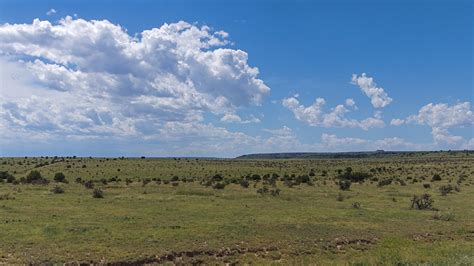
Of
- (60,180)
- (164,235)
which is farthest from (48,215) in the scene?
(60,180)

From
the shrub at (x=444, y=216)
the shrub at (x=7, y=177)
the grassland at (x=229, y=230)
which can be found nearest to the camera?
the grassland at (x=229, y=230)

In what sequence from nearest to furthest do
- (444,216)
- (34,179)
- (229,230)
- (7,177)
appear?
(229,230)
(444,216)
(34,179)
(7,177)

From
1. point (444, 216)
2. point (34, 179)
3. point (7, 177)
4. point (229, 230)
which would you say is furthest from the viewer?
point (7, 177)

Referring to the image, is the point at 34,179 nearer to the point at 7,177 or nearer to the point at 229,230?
the point at 7,177

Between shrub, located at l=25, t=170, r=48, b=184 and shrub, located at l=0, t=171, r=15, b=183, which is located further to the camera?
shrub, located at l=0, t=171, r=15, b=183

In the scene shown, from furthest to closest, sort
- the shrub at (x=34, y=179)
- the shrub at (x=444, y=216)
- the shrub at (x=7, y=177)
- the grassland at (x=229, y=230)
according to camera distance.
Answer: the shrub at (x=7, y=177)
the shrub at (x=34, y=179)
the shrub at (x=444, y=216)
the grassland at (x=229, y=230)

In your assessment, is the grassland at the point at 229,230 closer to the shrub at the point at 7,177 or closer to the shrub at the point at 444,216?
the shrub at the point at 444,216

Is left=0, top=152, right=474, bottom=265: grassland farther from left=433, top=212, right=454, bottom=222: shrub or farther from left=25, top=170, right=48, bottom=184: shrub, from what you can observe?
left=25, top=170, right=48, bottom=184: shrub

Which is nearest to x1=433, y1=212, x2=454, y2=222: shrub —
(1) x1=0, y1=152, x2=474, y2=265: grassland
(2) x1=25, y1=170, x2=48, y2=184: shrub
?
(1) x1=0, y1=152, x2=474, y2=265: grassland

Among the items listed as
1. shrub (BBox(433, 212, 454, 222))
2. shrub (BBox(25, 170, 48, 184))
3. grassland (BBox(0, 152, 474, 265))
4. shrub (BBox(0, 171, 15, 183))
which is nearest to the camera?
grassland (BBox(0, 152, 474, 265))

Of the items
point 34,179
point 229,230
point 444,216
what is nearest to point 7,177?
point 34,179

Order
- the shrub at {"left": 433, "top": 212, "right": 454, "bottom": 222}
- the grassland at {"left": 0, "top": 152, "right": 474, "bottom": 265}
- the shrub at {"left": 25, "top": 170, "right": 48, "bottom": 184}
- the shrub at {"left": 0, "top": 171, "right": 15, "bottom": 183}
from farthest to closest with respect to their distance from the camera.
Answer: the shrub at {"left": 0, "top": 171, "right": 15, "bottom": 183}
the shrub at {"left": 25, "top": 170, "right": 48, "bottom": 184}
the shrub at {"left": 433, "top": 212, "right": 454, "bottom": 222}
the grassland at {"left": 0, "top": 152, "right": 474, "bottom": 265}

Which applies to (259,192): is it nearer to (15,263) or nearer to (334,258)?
(334,258)

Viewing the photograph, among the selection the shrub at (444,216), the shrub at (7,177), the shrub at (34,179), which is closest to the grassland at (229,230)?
the shrub at (444,216)
